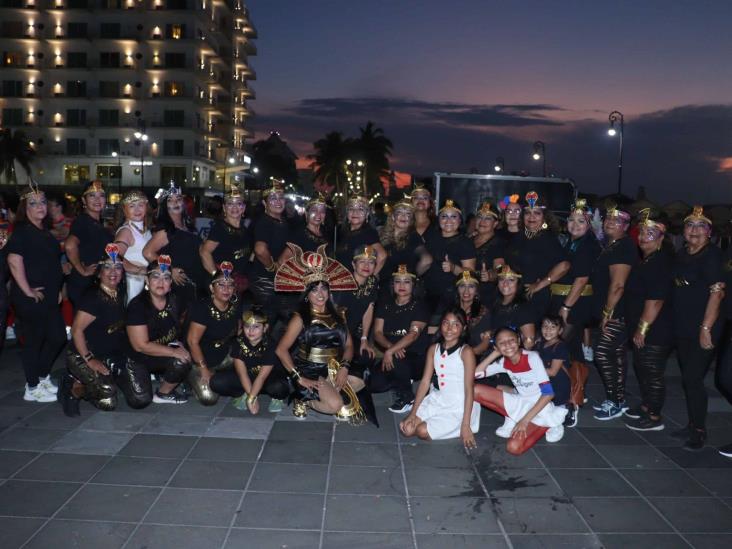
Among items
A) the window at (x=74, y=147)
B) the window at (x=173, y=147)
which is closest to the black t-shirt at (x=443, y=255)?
the window at (x=173, y=147)

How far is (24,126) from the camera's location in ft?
189

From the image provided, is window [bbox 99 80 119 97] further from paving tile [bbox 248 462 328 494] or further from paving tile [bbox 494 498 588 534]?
paving tile [bbox 494 498 588 534]

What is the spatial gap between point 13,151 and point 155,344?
55.9 meters

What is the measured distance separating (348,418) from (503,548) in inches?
94.8

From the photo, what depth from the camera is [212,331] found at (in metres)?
6.53

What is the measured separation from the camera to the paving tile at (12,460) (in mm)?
4773

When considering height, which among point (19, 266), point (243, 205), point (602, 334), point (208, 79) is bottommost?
point (602, 334)

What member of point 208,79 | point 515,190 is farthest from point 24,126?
point 515,190

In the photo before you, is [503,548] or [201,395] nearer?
[503,548]

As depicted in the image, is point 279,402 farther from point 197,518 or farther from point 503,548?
point 503,548

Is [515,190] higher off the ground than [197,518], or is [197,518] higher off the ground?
[515,190]

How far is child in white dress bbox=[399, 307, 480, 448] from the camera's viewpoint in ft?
18.5

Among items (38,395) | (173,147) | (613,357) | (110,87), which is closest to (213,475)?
(38,395)

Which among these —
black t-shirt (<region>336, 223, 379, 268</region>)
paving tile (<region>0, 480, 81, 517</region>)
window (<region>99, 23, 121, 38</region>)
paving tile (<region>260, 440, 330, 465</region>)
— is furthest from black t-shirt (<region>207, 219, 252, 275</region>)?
window (<region>99, 23, 121, 38</region>)
